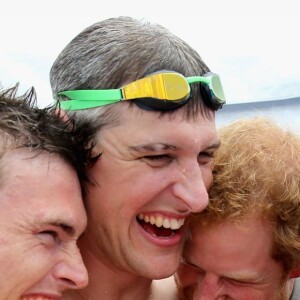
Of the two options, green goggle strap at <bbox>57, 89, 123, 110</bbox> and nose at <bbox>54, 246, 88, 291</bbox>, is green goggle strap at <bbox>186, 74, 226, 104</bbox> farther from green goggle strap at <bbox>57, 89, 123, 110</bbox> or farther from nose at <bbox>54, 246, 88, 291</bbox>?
nose at <bbox>54, 246, 88, 291</bbox>

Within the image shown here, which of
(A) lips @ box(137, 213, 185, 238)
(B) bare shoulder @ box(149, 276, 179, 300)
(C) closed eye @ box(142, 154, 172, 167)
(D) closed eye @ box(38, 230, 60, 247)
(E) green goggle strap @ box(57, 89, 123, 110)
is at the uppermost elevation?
(E) green goggle strap @ box(57, 89, 123, 110)

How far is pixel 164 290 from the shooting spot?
3119 millimetres

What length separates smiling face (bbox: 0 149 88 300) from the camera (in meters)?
1.88

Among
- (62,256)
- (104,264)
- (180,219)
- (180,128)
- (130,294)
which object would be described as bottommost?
(130,294)

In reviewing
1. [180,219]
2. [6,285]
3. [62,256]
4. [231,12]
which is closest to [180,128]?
[180,219]

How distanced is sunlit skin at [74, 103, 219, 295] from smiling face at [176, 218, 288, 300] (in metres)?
0.12

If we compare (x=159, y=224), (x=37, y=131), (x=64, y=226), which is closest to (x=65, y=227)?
(x=64, y=226)

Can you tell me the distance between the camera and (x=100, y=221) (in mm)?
2498

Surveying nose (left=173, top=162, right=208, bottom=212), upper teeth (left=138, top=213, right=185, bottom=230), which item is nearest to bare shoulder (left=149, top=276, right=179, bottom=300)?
upper teeth (left=138, top=213, right=185, bottom=230)

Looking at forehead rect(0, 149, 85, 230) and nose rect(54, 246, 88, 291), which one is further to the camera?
nose rect(54, 246, 88, 291)

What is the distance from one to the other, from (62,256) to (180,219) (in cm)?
63

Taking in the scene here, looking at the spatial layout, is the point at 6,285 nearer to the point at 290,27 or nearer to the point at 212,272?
the point at 212,272

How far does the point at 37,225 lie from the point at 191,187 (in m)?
0.66

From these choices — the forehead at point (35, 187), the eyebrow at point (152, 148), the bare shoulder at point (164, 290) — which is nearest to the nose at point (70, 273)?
the forehead at point (35, 187)
